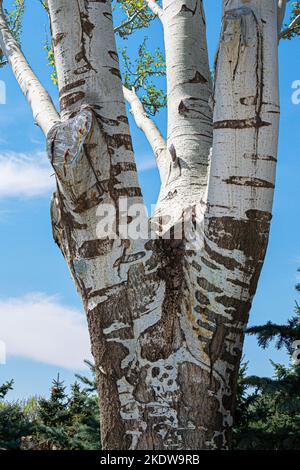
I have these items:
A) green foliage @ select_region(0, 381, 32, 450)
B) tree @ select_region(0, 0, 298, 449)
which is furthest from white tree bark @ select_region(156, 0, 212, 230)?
green foliage @ select_region(0, 381, 32, 450)

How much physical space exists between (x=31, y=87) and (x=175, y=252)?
91.0 inches

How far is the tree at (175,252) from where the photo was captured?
2887 millimetres

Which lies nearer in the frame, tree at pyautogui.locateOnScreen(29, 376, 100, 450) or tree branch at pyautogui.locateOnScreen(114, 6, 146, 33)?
tree at pyautogui.locateOnScreen(29, 376, 100, 450)

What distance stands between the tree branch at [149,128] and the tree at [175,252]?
1.99 meters

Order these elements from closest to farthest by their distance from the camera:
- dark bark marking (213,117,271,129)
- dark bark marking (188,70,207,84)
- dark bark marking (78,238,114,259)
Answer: dark bark marking (213,117,271,129), dark bark marking (78,238,114,259), dark bark marking (188,70,207,84)

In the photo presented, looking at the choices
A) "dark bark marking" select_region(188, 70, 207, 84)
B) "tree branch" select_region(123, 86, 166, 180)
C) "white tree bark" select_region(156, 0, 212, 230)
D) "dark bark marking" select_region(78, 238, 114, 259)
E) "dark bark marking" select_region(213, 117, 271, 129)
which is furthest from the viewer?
"tree branch" select_region(123, 86, 166, 180)

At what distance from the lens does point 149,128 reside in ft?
20.9

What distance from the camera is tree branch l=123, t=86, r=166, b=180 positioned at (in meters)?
5.68

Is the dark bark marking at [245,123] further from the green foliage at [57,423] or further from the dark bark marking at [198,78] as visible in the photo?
the green foliage at [57,423]

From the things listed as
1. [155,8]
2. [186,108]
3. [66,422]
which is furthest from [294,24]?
[66,422]

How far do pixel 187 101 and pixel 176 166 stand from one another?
21.9 inches

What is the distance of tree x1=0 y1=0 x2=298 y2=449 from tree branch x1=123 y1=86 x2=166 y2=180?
6.53ft

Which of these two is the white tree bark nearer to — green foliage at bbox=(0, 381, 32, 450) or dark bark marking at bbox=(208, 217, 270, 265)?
dark bark marking at bbox=(208, 217, 270, 265)
